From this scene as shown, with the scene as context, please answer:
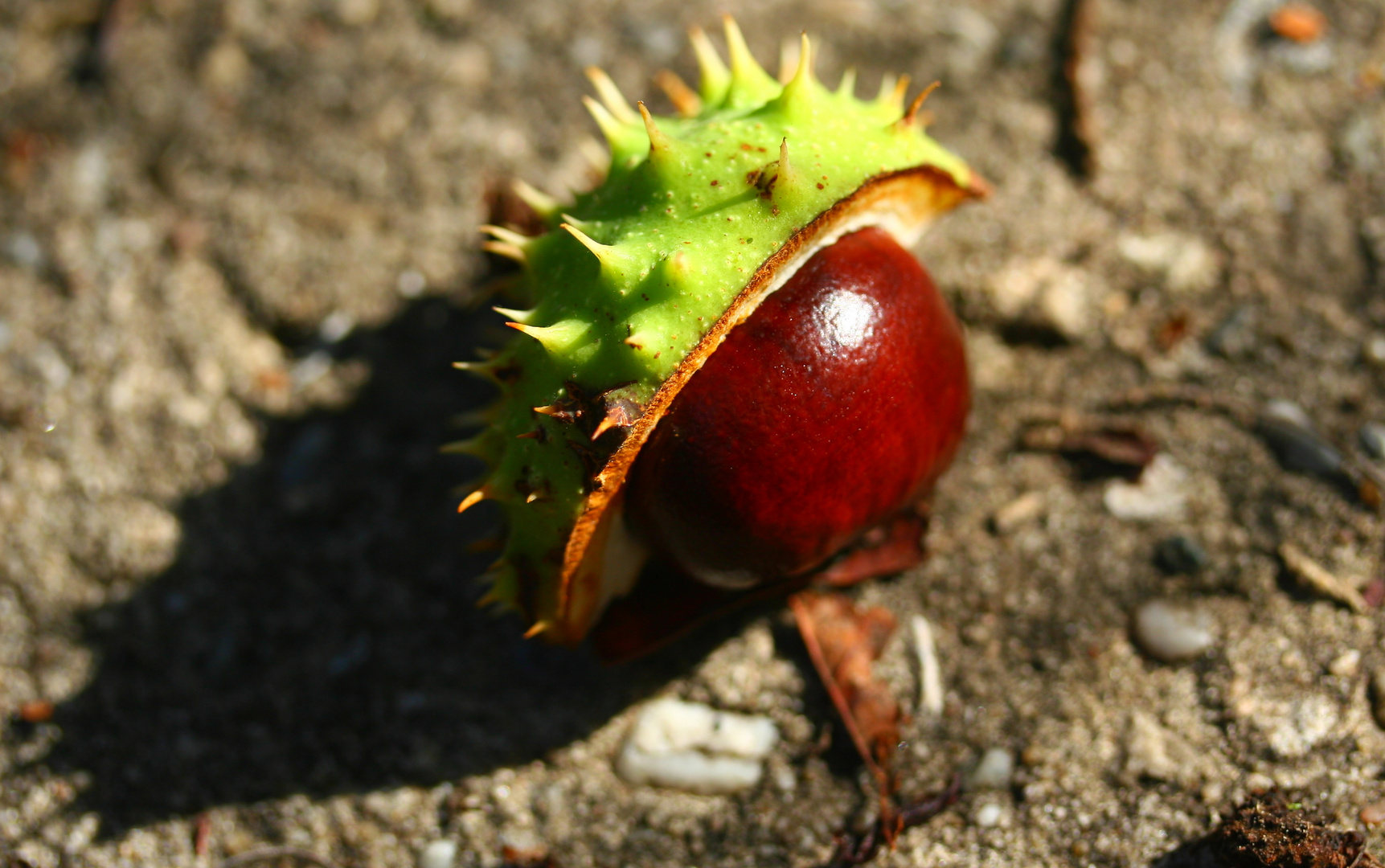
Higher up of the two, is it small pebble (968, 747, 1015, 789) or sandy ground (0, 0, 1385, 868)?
sandy ground (0, 0, 1385, 868)

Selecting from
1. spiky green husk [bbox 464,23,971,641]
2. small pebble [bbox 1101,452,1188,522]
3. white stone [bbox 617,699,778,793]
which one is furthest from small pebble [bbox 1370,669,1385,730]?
spiky green husk [bbox 464,23,971,641]

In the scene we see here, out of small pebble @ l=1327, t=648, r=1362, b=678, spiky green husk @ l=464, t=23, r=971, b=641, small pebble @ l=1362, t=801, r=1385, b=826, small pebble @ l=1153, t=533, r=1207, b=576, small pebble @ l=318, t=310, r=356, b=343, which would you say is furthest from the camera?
small pebble @ l=318, t=310, r=356, b=343

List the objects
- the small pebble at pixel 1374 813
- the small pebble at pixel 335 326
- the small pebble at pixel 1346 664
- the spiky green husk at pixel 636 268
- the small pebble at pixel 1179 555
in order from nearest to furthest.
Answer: the spiky green husk at pixel 636 268 < the small pebble at pixel 1374 813 < the small pebble at pixel 1346 664 < the small pebble at pixel 1179 555 < the small pebble at pixel 335 326

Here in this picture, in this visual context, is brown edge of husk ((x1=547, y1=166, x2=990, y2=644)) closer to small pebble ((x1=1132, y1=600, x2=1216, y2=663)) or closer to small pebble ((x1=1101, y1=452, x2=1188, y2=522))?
small pebble ((x1=1101, y1=452, x2=1188, y2=522))

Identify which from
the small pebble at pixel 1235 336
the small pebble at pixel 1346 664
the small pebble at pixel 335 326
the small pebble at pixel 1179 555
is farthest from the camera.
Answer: the small pebble at pixel 335 326

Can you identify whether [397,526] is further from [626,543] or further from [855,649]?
[855,649]

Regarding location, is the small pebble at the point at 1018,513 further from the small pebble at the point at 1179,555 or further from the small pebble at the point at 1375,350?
the small pebble at the point at 1375,350

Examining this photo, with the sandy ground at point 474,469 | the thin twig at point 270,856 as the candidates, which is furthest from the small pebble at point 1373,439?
the thin twig at point 270,856
